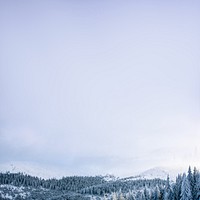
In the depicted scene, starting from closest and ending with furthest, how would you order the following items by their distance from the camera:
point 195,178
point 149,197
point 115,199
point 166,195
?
point 195,178, point 166,195, point 149,197, point 115,199

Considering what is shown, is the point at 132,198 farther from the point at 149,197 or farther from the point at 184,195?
the point at 184,195

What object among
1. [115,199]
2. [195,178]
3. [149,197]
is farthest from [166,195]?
→ [115,199]

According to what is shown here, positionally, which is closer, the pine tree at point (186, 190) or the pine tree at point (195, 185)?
the pine tree at point (186, 190)

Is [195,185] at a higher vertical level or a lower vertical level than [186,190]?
higher

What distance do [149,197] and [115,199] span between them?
770 inches

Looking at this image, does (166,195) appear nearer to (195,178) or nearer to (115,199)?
(195,178)

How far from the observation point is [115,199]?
479 feet

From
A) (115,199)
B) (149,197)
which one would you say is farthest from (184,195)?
(115,199)

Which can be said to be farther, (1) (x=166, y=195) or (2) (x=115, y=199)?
(2) (x=115, y=199)

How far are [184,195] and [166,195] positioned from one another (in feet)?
58.3

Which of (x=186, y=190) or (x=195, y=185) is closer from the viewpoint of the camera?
(x=186, y=190)

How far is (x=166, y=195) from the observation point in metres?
111

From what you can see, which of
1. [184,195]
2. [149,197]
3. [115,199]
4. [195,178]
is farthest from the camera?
[115,199]

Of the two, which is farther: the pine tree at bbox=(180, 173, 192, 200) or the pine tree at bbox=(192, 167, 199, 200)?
Result: the pine tree at bbox=(192, 167, 199, 200)
